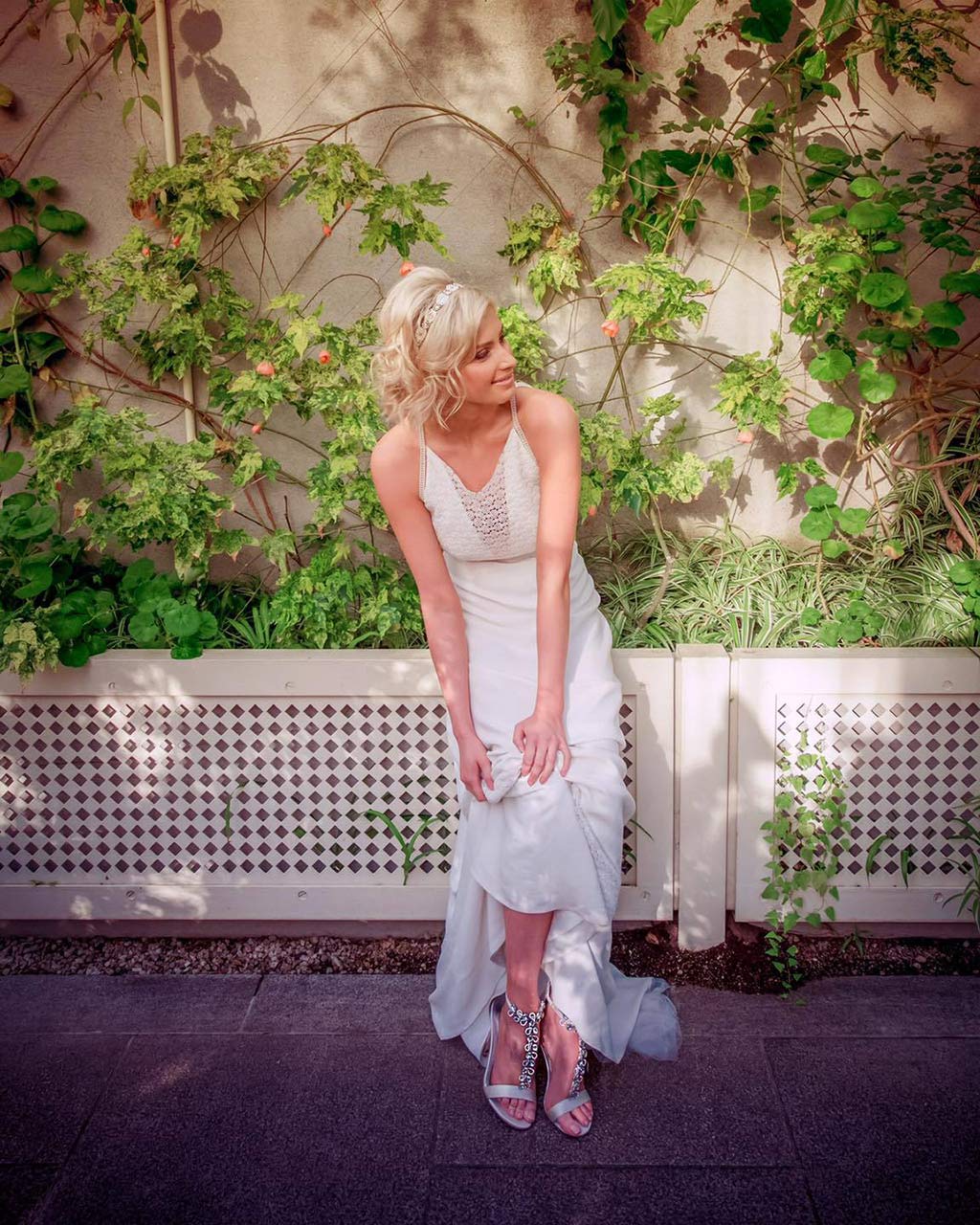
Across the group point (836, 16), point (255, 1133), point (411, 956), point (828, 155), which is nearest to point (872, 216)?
point (828, 155)

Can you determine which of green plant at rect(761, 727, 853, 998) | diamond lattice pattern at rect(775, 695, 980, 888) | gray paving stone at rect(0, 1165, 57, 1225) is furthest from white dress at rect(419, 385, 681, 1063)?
gray paving stone at rect(0, 1165, 57, 1225)

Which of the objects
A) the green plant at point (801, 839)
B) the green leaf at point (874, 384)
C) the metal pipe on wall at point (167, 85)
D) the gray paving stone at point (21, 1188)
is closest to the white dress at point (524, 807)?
the green plant at point (801, 839)

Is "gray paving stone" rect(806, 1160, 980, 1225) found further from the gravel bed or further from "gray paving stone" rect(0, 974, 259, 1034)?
"gray paving stone" rect(0, 974, 259, 1034)

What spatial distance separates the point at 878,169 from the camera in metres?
2.98

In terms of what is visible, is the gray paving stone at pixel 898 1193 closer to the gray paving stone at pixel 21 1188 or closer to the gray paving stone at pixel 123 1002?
the gray paving stone at pixel 123 1002

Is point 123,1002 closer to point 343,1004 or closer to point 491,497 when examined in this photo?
point 343,1004

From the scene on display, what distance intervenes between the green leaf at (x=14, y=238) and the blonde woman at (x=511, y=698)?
158 centimetres

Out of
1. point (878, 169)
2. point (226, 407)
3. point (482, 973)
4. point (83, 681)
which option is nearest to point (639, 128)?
point (878, 169)

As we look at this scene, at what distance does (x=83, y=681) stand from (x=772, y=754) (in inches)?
74.7

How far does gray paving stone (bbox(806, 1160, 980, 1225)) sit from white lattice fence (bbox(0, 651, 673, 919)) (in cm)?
84

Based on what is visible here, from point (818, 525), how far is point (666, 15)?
1.51 m

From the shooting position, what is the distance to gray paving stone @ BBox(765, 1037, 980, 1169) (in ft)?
6.60

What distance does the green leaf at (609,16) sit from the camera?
2695mm

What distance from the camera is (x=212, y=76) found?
3094mm
